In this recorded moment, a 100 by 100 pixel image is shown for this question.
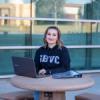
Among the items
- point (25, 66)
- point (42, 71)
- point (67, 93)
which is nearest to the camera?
point (25, 66)

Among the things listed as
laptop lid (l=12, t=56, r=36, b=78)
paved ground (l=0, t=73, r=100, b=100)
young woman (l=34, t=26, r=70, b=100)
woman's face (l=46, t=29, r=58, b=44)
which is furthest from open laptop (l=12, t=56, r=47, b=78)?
paved ground (l=0, t=73, r=100, b=100)

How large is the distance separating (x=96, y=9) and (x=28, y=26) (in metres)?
2.08

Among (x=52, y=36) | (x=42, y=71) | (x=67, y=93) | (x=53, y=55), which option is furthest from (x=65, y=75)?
(x=67, y=93)

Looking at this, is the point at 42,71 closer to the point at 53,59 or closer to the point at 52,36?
the point at 53,59

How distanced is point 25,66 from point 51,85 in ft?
1.31

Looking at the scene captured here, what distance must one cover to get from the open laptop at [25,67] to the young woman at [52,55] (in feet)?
1.33

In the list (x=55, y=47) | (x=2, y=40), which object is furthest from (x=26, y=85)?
(x=2, y=40)

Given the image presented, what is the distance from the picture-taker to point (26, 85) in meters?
4.49

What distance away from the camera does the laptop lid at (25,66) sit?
4.51 meters

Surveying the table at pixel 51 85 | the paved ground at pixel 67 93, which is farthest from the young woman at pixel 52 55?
the paved ground at pixel 67 93

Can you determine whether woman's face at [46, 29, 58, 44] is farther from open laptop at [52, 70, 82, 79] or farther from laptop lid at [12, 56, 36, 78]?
laptop lid at [12, 56, 36, 78]

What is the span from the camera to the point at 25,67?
15.0ft

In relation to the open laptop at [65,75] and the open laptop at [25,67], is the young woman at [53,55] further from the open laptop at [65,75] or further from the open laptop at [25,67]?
the open laptop at [25,67]

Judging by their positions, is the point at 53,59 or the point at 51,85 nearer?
the point at 51,85
